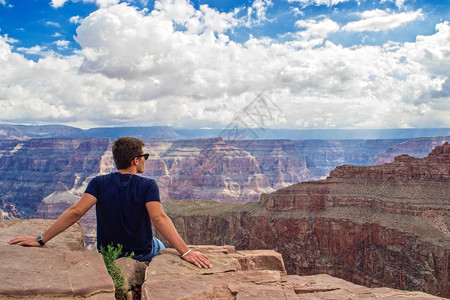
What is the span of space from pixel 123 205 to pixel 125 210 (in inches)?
3.5

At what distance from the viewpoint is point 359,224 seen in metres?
47.5

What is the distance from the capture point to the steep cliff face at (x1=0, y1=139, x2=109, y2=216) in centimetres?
15412

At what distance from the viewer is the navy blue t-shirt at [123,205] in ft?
20.1

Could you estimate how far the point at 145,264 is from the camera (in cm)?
641

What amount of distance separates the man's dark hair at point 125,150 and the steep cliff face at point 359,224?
133 feet

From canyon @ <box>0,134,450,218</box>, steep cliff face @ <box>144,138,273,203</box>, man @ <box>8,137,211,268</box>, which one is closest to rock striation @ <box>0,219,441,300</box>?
man @ <box>8,137,211,268</box>

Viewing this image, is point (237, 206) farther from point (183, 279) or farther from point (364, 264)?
point (183, 279)

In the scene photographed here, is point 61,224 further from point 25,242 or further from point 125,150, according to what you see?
point 125,150

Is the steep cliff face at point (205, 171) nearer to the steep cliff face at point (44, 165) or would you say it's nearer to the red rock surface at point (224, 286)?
the steep cliff face at point (44, 165)

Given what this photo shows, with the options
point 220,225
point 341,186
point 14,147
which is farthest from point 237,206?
point 14,147

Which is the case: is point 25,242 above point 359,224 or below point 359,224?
above

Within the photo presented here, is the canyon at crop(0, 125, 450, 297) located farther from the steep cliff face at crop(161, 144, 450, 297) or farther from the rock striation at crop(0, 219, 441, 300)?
the rock striation at crop(0, 219, 441, 300)

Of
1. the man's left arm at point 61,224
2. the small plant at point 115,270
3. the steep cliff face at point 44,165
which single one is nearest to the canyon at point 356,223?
the small plant at point 115,270

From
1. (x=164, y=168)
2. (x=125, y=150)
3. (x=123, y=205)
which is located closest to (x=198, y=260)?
(x=123, y=205)
